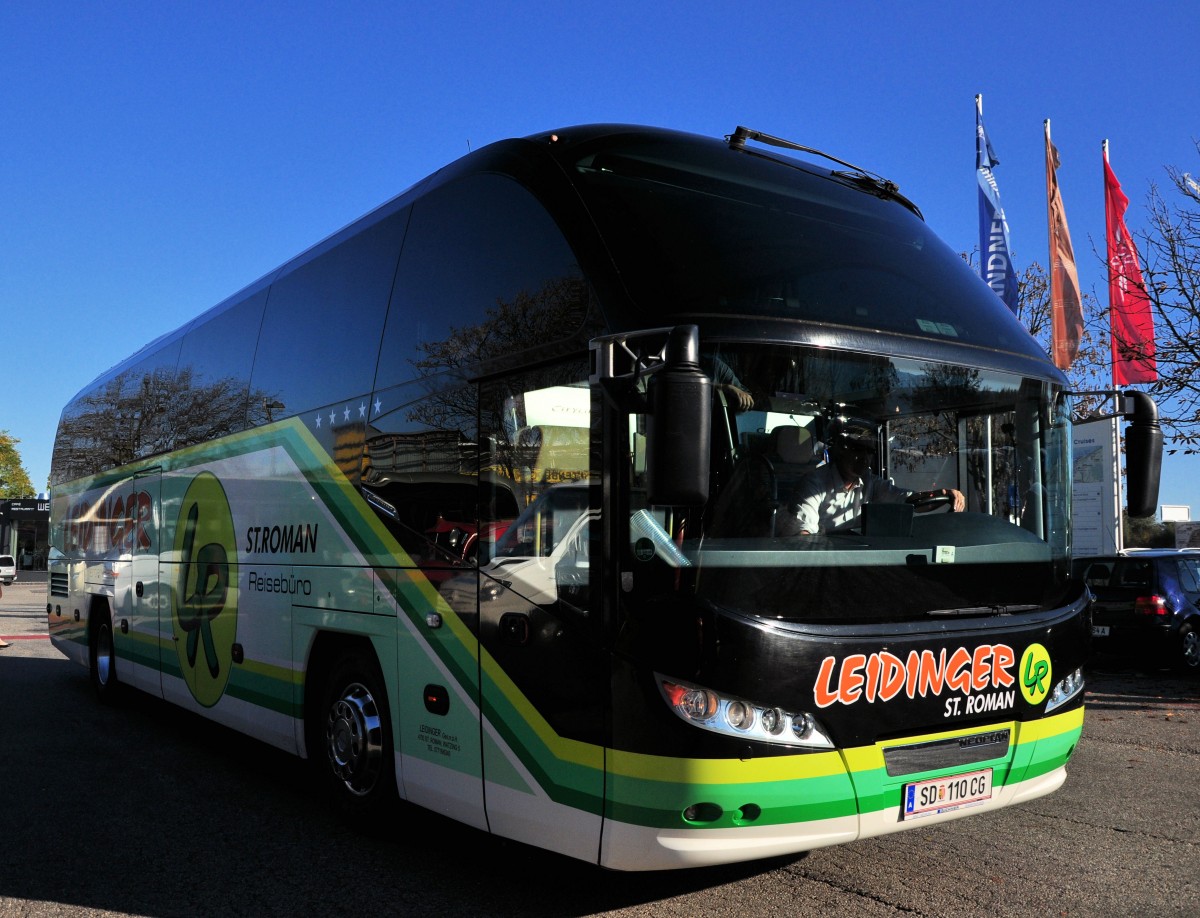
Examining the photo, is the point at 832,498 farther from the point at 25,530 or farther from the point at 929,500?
the point at 25,530

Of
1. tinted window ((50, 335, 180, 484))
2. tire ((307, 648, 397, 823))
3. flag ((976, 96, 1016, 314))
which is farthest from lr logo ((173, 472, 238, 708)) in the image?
flag ((976, 96, 1016, 314))

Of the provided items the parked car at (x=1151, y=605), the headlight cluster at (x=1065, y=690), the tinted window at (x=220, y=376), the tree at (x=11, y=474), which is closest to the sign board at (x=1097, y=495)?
the parked car at (x=1151, y=605)

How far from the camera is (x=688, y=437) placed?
3875mm

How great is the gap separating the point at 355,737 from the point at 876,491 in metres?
3.26

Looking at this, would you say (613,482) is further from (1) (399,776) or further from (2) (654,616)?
(1) (399,776)

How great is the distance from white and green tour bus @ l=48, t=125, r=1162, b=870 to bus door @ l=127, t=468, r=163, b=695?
379 centimetres

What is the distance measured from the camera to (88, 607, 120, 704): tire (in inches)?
448

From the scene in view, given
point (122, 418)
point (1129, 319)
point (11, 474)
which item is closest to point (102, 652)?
point (122, 418)

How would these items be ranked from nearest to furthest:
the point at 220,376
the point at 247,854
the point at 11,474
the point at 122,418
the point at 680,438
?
the point at 680,438, the point at 247,854, the point at 220,376, the point at 122,418, the point at 11,474

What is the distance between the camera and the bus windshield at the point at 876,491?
4.30 meters

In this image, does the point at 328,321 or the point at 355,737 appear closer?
the point at 355,737

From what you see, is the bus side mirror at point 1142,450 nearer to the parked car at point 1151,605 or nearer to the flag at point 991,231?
the parked car at point 1151,605

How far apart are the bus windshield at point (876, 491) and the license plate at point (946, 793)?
0.69 m

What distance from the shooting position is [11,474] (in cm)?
7975
